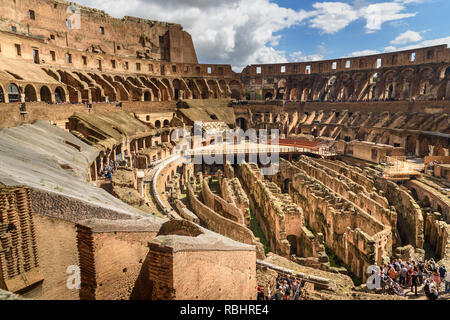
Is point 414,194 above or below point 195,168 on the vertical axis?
below

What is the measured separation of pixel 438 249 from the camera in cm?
1562

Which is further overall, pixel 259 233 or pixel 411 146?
pixel 411 146

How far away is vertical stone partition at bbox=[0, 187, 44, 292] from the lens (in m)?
5.73

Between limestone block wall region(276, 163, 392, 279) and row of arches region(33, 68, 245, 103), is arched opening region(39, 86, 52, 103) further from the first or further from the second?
limestone block wall region(276, 163, 392, 279)

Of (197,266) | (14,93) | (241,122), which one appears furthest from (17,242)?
(241,122)

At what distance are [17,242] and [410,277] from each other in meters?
12.0

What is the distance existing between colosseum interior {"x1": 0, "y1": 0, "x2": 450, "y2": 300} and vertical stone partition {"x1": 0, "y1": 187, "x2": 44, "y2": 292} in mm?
28

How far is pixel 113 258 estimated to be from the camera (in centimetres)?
640

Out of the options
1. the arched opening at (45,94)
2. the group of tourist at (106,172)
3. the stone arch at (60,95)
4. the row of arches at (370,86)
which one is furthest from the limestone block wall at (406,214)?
the stone arch at (60,95)

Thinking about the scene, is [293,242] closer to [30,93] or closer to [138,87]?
[30,93]

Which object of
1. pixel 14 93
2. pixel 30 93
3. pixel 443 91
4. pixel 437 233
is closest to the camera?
pixel 437 233

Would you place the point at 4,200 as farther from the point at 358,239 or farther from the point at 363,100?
the point at 363,100

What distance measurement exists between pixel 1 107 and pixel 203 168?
65.8 feet

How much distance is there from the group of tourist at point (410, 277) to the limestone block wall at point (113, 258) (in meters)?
8.54
